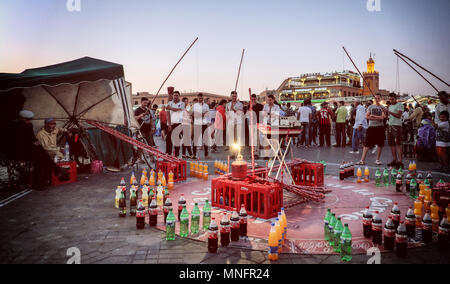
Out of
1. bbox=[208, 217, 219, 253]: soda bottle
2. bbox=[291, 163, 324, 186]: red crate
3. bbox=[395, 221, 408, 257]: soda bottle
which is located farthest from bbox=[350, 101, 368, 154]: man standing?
bbox=[208, 217, 219, 253]: soda bottle

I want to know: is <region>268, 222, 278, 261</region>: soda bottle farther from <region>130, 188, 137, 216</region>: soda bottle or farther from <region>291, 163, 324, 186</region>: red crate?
<region>291, 163, 324, 186</region>: red crate

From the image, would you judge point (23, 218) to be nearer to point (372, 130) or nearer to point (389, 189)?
point (389, 189)

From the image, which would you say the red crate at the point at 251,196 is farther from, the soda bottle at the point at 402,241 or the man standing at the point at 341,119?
the man standing at the point at 341,119

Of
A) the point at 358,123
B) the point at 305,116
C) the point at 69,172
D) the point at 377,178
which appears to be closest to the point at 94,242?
the point at 69,172

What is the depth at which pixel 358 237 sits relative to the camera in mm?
4148

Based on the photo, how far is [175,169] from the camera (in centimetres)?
789

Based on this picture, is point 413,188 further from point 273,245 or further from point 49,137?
point 49,137

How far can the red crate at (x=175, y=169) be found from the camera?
777cm

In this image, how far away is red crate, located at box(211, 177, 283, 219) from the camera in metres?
4.96

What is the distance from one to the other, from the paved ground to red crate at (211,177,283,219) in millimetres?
1346

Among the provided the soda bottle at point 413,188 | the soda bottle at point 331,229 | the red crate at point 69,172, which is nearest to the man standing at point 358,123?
the soda bottle at point 413,188

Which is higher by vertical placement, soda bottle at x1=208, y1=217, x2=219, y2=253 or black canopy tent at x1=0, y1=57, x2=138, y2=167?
black canopy tent at x1=0, y1=57, x2=138, y2=167
